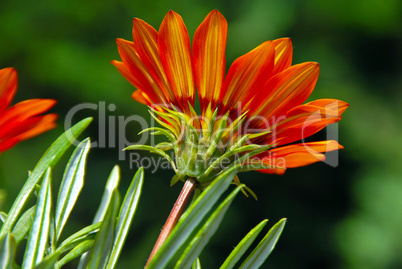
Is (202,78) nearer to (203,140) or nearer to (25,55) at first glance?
(203,140)

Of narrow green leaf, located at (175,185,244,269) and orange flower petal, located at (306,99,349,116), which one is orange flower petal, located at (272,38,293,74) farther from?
narrow green leaf, located at (175,185,244,269)

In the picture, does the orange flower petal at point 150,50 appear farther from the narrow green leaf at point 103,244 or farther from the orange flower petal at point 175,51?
the narrow green leaf at point 103,244

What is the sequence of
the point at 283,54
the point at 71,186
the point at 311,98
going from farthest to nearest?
the point at 311,98 < the point at 283,54 < the point at 71,186

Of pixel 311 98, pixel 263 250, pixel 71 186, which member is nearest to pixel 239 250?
pixel 263 250

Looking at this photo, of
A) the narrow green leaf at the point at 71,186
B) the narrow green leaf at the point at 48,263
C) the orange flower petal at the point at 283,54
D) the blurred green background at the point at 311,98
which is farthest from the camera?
the blurred green background at the point at 311,98

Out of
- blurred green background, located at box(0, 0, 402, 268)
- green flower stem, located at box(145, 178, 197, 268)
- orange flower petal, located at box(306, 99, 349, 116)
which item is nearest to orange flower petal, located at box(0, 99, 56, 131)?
green flower stem, located at box(145, 178, 197, 268)

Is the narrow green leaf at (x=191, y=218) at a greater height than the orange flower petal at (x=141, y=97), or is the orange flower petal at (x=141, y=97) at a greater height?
the orange flower petal at (x=141, y=97)

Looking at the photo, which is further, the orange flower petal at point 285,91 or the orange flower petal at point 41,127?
the orange flower petal at point 285,91

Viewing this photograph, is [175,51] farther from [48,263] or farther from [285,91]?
[48,263]

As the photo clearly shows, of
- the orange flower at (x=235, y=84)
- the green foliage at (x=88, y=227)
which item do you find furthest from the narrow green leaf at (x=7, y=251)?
the orange flower at (x=235, y=84)
